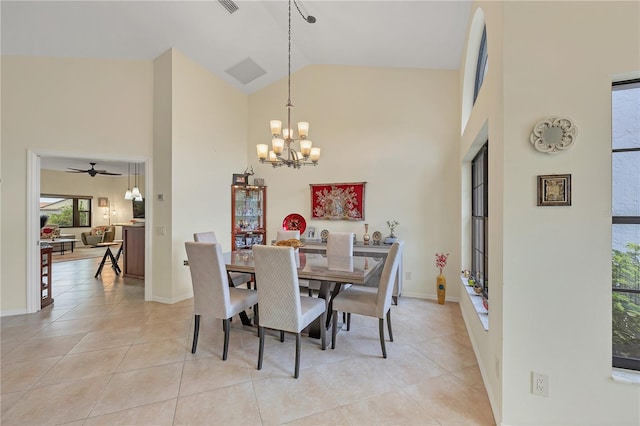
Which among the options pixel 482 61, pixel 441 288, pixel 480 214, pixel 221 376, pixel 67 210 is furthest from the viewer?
pixel 67 210

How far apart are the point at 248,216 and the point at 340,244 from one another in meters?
2.28

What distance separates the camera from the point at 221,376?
7.31 feet

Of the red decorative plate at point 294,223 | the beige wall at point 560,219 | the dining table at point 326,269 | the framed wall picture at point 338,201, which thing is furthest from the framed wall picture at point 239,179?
the beige wall at point 560,219

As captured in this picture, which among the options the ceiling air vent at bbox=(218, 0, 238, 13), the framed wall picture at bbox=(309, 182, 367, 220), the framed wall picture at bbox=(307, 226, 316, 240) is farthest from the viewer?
the framed wall picture at bbox=(307, 226, 316, 240)

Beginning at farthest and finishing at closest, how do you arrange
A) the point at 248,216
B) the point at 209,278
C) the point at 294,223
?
the point at 248,216 < the point at 294,223 < the point at 209,278

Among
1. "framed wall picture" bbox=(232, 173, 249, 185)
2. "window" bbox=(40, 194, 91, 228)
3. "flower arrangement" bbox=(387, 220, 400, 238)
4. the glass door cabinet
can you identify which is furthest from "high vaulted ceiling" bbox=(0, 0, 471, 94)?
"window" bbox=(40, 194, 91, 228)

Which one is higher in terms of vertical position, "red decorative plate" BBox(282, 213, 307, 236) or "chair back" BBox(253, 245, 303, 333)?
"red decorative plate" BBox(282, 213, 307, 236)

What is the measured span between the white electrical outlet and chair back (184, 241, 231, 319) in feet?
7.33

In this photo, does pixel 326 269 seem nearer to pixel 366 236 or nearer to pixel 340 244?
pixel 340 244

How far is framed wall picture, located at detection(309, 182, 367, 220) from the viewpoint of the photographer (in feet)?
15.0

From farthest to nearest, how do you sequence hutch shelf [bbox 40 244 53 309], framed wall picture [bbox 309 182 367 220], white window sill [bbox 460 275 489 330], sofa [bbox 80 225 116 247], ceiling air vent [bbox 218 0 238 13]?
sofa [bbox 80 225 116 247], framed wall picture [bbox 309 182 367 220], hutch shelf [bbox 40 244 53 309], ceiling air vent [bbox 218 0 238 13], white window sill [bbox 460 275 489 330]

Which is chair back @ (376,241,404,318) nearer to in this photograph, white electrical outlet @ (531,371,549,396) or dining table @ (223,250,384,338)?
A: dining table @ (223,250,384,338)

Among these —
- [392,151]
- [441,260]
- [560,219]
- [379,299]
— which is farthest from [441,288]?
[560,219]

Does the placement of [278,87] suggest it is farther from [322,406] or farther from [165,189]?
[322,406]
